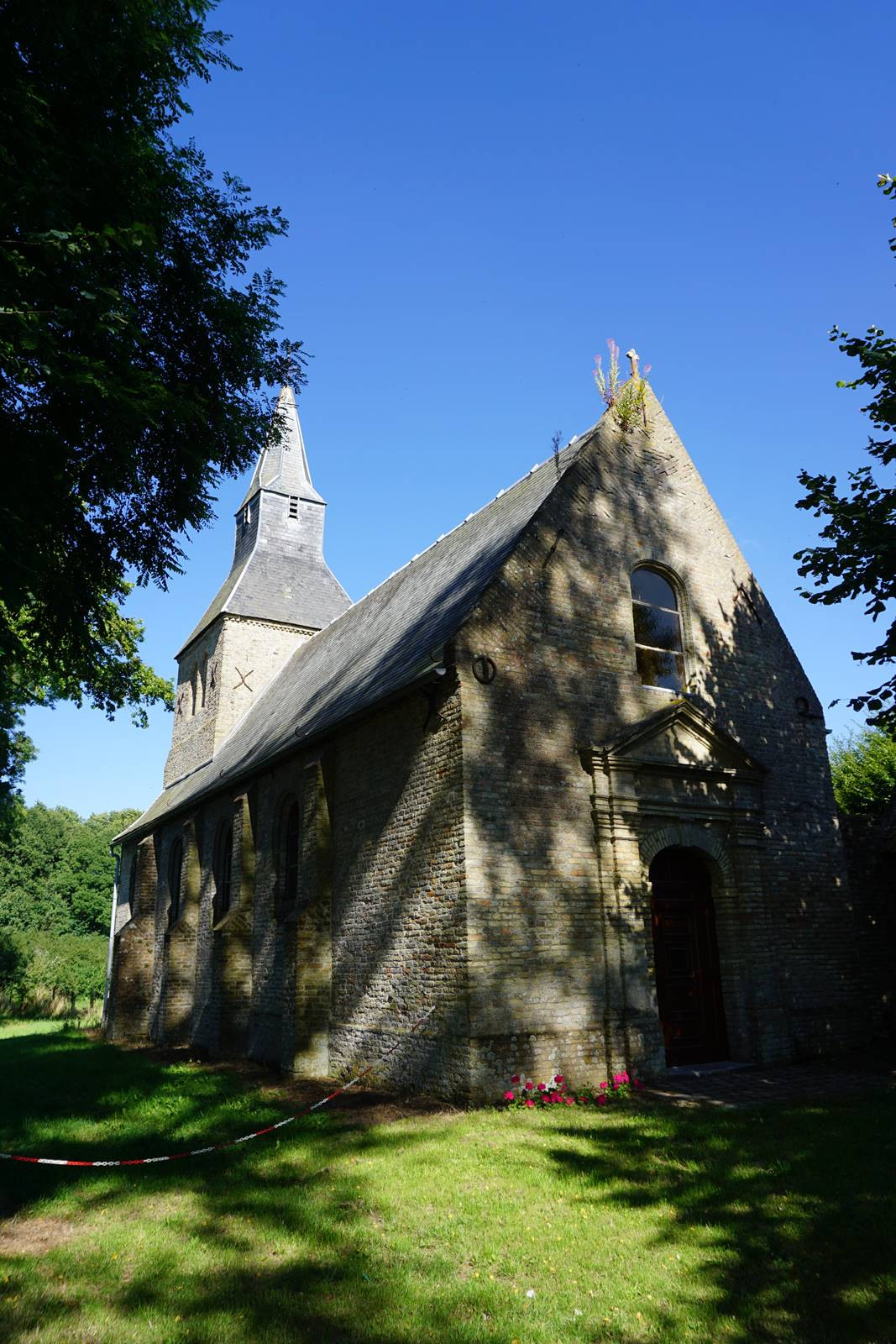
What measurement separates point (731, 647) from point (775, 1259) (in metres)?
10.5

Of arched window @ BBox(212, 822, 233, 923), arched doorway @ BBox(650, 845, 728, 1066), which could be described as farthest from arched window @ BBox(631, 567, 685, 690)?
arched window @ BBox(212, 822, 233, 923)

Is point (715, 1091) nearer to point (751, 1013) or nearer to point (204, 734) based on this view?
point (751, 1013)

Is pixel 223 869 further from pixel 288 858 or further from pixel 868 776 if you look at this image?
pixel 868 776

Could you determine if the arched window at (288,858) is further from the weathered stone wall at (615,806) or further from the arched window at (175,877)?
the arched window at (175,877)

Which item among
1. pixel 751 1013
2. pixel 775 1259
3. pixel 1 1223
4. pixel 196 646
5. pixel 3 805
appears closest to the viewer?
pixel 775 1259

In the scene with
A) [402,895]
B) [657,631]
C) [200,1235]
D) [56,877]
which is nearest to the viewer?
[200,1235]

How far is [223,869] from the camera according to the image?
1920cm

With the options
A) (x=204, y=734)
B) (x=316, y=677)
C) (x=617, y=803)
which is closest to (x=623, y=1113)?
(x=617, y=803)

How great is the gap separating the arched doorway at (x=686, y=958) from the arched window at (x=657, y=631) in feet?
8.80

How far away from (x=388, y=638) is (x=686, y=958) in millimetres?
7285

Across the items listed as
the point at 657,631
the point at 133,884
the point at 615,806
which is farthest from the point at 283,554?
the point at 615,806

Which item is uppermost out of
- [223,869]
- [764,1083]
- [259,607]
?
[259,607]

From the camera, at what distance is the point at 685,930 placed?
42.7 ft

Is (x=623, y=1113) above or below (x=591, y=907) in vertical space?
below
